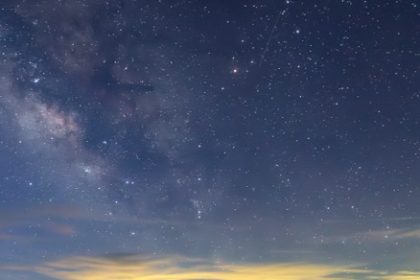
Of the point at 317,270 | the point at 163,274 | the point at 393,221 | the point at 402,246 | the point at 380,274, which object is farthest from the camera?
the point at 380,274

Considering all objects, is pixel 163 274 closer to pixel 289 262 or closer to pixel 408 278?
pixel 289 262

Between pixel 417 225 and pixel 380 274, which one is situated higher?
pixel 417 225

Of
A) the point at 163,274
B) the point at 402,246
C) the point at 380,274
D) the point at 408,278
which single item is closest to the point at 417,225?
the point at 402,246

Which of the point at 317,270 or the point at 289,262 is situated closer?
the point at 289,262

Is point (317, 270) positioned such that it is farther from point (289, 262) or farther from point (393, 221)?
point (393, 221)

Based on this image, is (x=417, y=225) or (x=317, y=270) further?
(x=317, y=270)

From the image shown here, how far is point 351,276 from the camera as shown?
2822 centimetres

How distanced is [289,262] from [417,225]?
901cm

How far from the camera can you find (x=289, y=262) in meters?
24.5

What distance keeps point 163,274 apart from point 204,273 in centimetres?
312

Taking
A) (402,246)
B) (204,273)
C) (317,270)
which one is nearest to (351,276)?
(317,270)

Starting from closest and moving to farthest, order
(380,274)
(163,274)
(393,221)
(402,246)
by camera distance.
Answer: (393,221), (402,246), (163,274), (380,274)

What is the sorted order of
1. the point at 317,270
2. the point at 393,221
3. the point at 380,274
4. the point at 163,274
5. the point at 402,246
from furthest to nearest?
the point at 380,274 < the point at 317,270 < the point at 163,274 < the point at 402,246 < the point at 393,221

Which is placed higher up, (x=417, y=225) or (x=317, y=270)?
(x=417, y=225)
